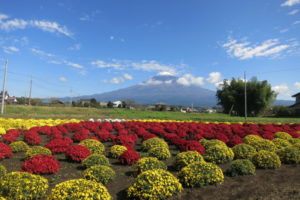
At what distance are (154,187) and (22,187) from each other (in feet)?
9.26

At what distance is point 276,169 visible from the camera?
24.2ft

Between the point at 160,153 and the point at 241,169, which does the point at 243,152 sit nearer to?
the point at 241,169

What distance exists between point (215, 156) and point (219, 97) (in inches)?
2158

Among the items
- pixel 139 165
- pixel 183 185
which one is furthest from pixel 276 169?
pixel 139 165

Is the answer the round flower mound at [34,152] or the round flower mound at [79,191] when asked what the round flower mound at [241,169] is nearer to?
the round flower mound at [79,191]

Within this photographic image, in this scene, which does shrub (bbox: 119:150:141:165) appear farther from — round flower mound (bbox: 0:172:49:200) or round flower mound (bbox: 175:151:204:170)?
round flower mound (bbox: 0:172:49:200)

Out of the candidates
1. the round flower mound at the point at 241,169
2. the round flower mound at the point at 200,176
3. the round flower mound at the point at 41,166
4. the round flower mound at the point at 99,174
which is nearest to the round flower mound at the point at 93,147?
the round flower mound at the point at 41,166

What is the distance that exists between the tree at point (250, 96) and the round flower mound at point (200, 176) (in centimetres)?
4721

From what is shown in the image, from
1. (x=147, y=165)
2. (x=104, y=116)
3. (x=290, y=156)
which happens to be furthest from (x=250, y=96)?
(x=147, y=165)

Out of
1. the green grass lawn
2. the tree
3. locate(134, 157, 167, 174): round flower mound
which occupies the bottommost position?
locate(134, 157, 167, 174): round flower mound

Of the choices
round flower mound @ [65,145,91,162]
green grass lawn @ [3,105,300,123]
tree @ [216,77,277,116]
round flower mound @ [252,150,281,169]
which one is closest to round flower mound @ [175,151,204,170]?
round flower mound @ [252,150,281,169]

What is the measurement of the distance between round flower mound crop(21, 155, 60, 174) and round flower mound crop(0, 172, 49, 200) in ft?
4.43

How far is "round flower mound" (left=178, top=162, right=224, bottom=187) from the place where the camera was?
5.52 metres

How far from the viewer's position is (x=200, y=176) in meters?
5.53
